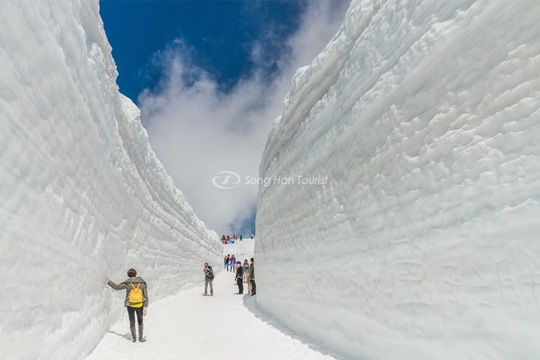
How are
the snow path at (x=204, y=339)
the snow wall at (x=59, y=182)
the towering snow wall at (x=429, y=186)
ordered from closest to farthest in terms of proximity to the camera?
the towering snow wall at (x=429, y=186)
the snow wall at (x=59, y=182)
the snow path at (x=204, y=339)

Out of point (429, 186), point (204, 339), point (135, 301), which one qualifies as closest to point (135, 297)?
point (135, 301)

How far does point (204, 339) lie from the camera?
237 inches

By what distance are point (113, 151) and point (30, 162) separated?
354 centimetres

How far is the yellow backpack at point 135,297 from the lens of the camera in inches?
219

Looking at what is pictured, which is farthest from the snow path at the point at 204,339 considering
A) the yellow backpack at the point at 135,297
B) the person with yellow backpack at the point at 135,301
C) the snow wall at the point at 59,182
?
the yellow backpack at the point at 135,297

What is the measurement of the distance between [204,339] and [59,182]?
3.65 meters

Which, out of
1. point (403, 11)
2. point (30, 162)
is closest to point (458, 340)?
point (403, 11)

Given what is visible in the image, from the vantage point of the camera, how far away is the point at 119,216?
702cm

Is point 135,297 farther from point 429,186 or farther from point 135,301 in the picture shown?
point 429,186

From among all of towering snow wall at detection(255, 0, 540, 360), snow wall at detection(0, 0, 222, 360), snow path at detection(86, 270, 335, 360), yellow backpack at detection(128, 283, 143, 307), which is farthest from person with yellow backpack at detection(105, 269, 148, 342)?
towering snow wall at detection(255, 0, 540, 360)

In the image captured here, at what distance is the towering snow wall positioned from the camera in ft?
8.45

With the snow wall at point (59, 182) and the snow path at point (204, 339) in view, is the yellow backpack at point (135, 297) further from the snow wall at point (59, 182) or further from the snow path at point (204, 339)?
the snow path at point (204, 339)

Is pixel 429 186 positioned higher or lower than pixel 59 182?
lower

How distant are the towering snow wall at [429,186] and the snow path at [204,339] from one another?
0.68 meters
